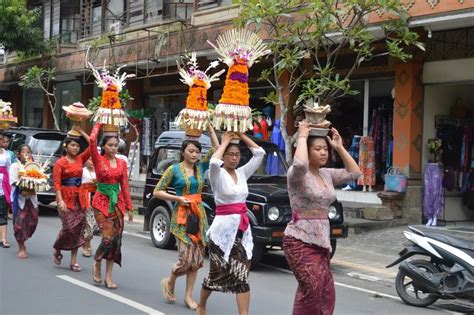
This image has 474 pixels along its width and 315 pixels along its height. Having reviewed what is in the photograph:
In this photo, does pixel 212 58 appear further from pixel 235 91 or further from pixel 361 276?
pixel 235 91

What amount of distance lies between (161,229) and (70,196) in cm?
275

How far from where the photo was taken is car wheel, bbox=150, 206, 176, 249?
1074 cm

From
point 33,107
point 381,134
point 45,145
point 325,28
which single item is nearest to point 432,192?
point 381,134

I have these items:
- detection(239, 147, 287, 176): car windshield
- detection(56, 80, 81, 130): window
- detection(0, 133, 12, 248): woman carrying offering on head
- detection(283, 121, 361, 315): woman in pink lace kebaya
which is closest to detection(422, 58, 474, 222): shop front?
detection(239, 147, 287, 176): car windshield

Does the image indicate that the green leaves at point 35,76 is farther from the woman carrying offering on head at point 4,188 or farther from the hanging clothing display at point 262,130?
the woman carrying offering on head at point 4,188

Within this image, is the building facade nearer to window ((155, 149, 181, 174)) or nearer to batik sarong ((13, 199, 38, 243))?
window ((155, 149, 181, 174))

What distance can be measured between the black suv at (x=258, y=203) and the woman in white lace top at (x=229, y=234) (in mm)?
3103

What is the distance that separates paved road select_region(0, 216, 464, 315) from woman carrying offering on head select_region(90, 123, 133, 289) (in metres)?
0.43

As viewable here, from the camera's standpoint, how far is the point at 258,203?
358 inches

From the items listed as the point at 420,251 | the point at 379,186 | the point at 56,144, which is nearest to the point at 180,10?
the point at 56,144

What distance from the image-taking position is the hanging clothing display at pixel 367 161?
14.8 metres

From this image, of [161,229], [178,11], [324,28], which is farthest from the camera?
[178,11]

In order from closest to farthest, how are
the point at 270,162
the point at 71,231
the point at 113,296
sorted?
1. the point at 113,296
2. the point at 71,231
3. the point at 270,162

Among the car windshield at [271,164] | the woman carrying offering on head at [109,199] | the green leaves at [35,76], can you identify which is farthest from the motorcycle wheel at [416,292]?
the green leaves at [35,76]
